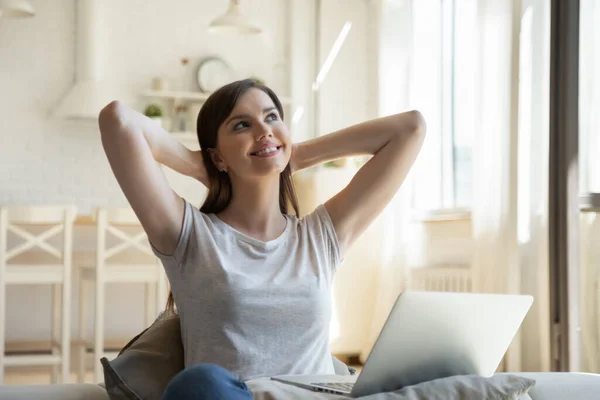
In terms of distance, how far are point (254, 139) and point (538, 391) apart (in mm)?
740

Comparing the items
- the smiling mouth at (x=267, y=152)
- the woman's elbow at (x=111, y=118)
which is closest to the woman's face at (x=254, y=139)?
the smiling mouth at (x=267, y=152)

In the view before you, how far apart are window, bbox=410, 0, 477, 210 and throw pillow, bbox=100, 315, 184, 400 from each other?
3.48 metres

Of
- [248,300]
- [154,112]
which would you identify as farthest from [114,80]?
[248,300]

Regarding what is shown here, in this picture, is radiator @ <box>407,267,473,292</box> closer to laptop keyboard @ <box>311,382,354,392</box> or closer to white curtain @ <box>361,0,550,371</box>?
white curtain @ <box>361,0,550,371</box>

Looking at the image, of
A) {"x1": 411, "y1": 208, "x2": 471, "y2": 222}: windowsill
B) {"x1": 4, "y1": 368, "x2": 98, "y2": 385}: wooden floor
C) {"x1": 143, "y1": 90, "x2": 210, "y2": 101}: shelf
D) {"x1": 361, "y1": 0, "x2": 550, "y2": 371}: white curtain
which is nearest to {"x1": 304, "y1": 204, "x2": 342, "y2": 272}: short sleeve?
{"x1": 361, "y1": 0, "x2": 550, "y2": 371}: white curtain

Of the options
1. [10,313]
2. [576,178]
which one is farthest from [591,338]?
[10,313]

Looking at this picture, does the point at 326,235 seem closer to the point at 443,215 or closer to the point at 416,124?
the point at 416,124

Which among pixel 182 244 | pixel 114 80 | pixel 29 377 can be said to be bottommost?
pixel 29 377

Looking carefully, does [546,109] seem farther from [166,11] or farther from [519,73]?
[166,11]

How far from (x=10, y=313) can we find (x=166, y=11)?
8.00 feet

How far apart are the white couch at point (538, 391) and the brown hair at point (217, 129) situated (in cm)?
36

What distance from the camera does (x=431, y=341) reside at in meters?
1.34

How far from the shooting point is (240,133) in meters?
1.75

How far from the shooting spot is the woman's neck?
1736 mm
